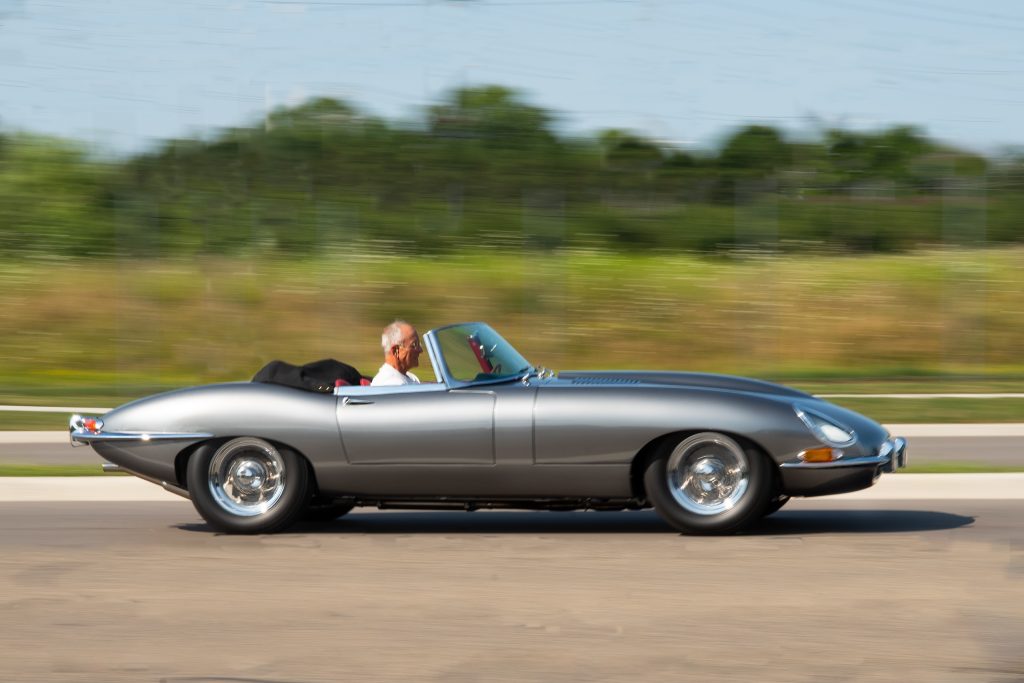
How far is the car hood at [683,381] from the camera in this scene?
866cm

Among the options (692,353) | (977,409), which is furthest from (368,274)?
(977,409)

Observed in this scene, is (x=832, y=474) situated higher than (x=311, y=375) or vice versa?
(x=311, y=375)

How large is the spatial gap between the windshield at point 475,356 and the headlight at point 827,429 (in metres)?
1.74

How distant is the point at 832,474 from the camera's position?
8.12 m

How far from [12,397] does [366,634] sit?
56.5 ft

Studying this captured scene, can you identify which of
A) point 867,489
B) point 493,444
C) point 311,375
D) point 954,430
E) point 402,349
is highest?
point 402,349

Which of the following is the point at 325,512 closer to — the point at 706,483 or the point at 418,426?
the point at 418,426

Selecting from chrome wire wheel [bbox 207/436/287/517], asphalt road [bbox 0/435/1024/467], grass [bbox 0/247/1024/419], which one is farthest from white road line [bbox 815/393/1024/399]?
chrome wire wheel [bbox 207/436/287/517]

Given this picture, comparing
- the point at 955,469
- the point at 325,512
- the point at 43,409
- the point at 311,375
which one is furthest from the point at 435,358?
the point at 43,409

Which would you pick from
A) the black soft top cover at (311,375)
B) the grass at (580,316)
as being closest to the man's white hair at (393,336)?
Result: the black soft top cover at (311,375)

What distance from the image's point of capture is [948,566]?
740 cm

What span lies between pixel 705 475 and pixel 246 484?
8.91ft

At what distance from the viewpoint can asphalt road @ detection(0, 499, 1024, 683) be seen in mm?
5492

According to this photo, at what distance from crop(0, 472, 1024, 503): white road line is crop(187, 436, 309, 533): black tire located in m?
1.91
